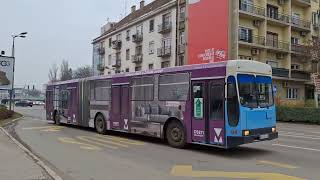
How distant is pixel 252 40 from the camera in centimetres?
4741

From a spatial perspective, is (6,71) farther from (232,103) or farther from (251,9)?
(232,103)

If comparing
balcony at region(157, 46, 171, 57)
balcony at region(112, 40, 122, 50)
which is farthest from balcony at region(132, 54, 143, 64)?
balcony at region(112, 40, 122, 50)

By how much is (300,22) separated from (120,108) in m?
40.9

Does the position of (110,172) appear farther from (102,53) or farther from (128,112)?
(102,53)

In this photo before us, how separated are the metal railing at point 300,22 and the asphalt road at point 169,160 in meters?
38.8

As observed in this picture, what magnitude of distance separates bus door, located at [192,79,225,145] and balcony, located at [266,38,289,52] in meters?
36.1

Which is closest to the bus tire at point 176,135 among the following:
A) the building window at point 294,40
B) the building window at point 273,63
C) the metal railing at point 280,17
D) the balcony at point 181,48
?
the balcony at point 181,48

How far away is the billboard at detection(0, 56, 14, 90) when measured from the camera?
1559 inches

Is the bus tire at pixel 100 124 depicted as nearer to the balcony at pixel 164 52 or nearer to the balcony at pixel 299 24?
the balcony at pixel 164 52

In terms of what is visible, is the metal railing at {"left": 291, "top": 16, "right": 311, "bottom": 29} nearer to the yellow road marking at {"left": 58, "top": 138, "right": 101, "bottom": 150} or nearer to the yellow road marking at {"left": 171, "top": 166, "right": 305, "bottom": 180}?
the yellow road marking at {"left": 58, "top": 138, "right": 101, "bottom": 150}

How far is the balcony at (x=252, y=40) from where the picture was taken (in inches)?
1824

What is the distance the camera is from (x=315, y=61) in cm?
5084

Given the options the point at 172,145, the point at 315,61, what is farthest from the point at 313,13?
the point at 172,145

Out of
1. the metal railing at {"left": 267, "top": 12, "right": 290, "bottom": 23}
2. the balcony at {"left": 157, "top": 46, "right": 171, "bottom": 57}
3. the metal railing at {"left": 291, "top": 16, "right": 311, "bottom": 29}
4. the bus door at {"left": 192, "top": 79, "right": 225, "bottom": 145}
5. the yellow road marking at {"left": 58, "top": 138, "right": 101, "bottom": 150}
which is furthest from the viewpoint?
the balcony at {"left": 157, "top": 46, "right": 171, "bottom": 57}
